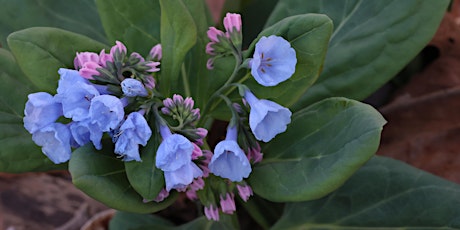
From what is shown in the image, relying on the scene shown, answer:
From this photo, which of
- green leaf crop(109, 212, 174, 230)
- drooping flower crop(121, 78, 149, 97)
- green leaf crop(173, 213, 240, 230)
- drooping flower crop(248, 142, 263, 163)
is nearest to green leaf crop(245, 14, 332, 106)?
drooping flower crop(248, 142, 263, 163)

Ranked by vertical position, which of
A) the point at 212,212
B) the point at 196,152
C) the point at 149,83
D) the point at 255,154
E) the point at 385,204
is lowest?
the point at 385,204

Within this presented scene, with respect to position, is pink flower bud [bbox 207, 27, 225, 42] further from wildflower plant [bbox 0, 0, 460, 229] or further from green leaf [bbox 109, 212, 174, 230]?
green leaf [bbox 109, 212, 174, 230]

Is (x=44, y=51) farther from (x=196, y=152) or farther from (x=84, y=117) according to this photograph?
(x=196, y=152)

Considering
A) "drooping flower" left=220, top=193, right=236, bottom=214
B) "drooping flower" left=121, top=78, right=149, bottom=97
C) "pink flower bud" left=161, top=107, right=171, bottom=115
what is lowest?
"drooping flower" left=220, top=193, right=236, bottom=214

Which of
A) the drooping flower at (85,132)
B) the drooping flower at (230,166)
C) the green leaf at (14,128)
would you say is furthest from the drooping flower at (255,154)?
the green leaf at (14,128)

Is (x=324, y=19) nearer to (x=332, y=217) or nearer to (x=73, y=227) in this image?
(x=332, y=217)

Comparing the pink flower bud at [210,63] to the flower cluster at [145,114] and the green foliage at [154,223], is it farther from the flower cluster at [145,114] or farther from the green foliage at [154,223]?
the green foliage at [154,223]

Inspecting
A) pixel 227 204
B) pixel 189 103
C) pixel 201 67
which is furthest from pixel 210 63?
pixel 227 204
